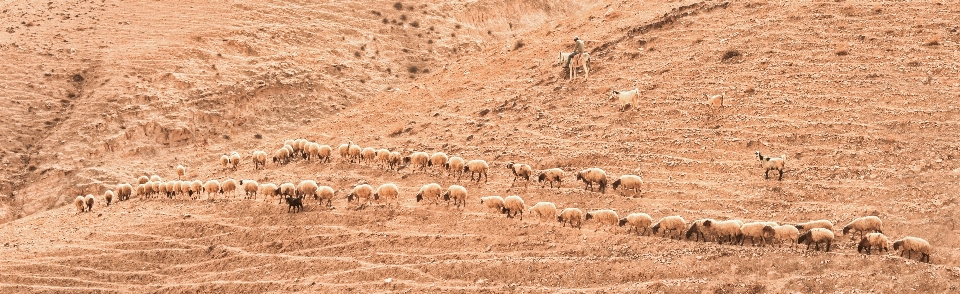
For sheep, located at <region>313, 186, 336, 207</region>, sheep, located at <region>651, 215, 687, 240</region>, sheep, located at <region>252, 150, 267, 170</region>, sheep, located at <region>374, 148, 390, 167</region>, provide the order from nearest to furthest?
1. sheep, located at <region>651, 215, 687, 240</region>
2. sheep, located at <region>313, 186, 336, 207</region>
3. sheep, located at <region>374, 148, 390, 167</region>
4. sheep, located at <region>252, 150, 267, 170</region>

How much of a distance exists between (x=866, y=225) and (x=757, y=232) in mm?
1871

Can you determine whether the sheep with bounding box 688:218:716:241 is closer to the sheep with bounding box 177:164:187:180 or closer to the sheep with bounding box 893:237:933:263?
the sheep with bounding box 893:237:933:263

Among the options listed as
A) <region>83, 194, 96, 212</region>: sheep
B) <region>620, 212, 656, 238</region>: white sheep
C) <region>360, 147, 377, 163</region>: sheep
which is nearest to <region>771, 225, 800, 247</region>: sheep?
<region>620, 212, 656, 238</region>: white sheep

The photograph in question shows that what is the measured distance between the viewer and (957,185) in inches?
653

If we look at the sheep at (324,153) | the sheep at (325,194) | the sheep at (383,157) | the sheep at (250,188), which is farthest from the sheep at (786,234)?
the sheep at (324,153)

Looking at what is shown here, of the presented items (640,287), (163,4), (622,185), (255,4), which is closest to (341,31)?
(255,4)

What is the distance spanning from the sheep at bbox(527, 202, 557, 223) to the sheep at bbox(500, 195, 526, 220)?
269 mm

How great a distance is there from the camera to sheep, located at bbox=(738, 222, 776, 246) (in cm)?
A: 1494

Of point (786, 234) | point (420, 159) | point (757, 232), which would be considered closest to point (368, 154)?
point (420, 159)

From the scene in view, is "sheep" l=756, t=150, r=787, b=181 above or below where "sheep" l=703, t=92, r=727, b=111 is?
below

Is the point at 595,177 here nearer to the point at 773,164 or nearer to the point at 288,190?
the point at 773,164

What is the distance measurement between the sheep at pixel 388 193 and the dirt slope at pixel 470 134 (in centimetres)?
58

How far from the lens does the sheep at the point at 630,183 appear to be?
60.4 feet

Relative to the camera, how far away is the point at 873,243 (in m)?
14.1
